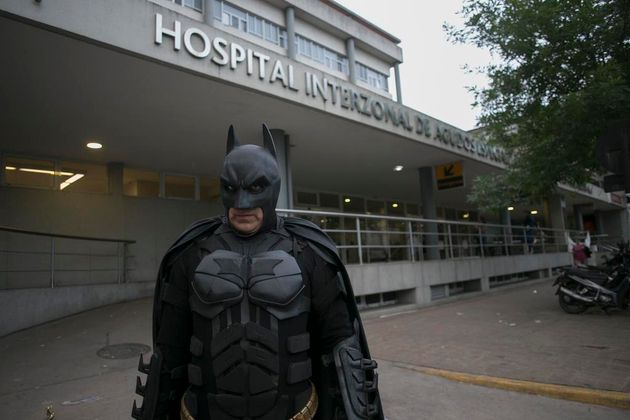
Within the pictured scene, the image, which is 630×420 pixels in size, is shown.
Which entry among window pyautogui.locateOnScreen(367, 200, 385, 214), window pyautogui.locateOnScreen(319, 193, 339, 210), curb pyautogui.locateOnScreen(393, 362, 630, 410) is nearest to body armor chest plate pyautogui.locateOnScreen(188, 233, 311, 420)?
curb pyautogui.locateOnScreen(393, 362, 630, 410)

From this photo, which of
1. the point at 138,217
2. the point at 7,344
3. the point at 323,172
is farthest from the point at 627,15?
the point at 138,217

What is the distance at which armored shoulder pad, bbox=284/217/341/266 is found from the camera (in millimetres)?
2004

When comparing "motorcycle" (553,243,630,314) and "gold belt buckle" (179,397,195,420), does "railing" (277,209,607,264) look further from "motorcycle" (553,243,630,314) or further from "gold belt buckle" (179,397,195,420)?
"gold belt buckle" (179,397,195,420)

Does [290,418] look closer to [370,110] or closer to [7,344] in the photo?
[7,344]

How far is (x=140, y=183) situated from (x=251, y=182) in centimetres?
1123

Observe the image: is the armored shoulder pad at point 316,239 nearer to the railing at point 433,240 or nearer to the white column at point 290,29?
the railing at point 433,240

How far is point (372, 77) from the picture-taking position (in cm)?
2317

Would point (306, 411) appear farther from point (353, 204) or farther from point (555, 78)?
point (353, 204)

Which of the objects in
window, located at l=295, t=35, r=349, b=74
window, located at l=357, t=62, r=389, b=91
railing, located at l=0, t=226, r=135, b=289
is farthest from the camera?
window, located at l=357, t=62, r=389, b=91

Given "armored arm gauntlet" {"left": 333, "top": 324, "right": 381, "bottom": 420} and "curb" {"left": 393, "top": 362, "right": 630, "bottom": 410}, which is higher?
"armored arm gauntlet" {"left": 333, "top": 324, "right": 381, "bottom": 420}

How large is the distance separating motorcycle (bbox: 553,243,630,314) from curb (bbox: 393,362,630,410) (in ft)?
14.6

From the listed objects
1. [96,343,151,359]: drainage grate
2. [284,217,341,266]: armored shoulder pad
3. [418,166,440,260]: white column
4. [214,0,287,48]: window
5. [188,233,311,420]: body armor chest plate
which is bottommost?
[96,343,151,359]: drainage grate

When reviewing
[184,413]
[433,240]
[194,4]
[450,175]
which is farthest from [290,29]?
[184,413]

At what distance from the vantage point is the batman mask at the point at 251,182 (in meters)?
1.86
